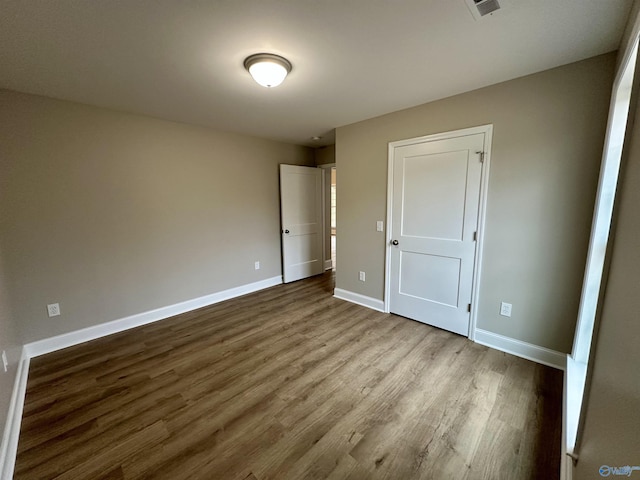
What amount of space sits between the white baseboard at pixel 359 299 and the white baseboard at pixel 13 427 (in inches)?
120

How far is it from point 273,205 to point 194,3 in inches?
119

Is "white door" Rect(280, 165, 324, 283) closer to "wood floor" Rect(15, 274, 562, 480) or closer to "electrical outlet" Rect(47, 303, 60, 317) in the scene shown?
"wood floor" Rect(15, 274, 562, 480)

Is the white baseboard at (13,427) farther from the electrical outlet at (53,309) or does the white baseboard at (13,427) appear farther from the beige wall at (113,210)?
the beige wall at (113,210)

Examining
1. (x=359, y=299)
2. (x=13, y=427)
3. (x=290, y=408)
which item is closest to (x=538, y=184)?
(x=359, y=299)

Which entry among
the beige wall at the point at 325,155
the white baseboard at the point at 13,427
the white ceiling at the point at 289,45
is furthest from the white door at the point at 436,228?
the white baseboard at the point at 13,427

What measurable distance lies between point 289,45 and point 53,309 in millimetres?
3152

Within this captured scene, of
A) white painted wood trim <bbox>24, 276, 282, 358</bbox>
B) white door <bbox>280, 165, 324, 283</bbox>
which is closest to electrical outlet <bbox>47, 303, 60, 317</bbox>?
white painted wood trim <bbox>24, 276, 282, 358</bbox>

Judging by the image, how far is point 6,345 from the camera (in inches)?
71.4

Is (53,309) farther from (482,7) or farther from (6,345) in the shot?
(482,7)

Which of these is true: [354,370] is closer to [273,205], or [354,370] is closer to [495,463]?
[495,463]

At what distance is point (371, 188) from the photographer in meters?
3.21

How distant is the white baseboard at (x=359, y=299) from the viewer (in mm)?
3316

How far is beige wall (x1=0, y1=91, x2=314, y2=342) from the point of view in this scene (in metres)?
2.28

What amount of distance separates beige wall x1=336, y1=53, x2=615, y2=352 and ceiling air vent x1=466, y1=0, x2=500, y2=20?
104 centimetres
